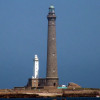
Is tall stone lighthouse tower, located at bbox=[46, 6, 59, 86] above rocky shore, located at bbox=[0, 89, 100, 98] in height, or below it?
above

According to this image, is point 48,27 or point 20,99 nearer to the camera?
point 20,99

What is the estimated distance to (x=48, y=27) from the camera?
180 meters

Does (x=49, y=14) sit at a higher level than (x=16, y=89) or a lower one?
higher

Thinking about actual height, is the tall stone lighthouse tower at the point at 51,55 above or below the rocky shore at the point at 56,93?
above

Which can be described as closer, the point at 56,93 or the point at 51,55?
the point at 56,93

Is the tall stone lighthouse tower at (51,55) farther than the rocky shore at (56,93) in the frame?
Yes

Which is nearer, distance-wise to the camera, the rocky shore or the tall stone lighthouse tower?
the rocky shore

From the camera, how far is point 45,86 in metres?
179

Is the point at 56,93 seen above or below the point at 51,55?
below

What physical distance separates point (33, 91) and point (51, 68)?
211 inches

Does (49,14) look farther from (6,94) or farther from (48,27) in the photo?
(6,94)

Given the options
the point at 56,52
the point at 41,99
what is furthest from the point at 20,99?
the point at 56,52

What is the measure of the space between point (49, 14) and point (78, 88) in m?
13.3

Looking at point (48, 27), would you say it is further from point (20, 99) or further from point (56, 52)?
point (20, 99)
